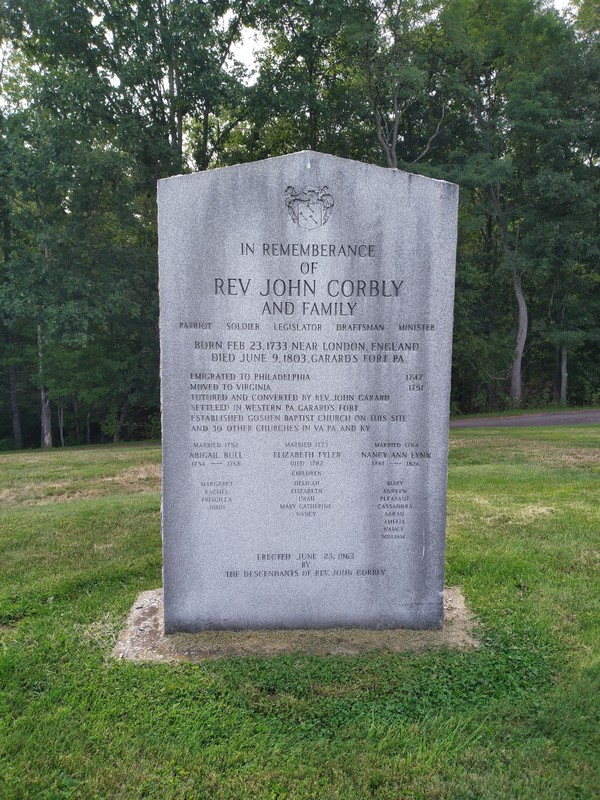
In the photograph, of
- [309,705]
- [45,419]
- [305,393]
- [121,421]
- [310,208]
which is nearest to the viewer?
[309,705]

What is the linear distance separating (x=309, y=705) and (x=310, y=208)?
305 centimetres

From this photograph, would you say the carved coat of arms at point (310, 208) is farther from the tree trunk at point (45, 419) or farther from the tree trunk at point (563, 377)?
the tree trunk at point (563, 377)

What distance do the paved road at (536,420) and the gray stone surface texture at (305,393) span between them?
51.7 feet

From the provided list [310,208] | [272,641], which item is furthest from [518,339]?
[272,641]

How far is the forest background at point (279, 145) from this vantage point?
17.8 m

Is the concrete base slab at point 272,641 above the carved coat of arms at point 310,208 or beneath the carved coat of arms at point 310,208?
beneath

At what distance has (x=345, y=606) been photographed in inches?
166

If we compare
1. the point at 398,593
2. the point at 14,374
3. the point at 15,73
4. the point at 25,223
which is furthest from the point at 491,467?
the point at 15,73

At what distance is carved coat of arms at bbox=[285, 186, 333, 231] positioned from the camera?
395 cm

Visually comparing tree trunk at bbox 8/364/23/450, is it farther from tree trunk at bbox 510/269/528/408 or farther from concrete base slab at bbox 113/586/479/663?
concrete base slab at bbox 113/586/479/663

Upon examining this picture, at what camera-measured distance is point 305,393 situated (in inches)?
160

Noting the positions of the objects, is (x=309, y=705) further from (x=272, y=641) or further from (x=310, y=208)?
(x=310, y=208)

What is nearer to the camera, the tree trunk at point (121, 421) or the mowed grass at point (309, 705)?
the mowed grass at point (309, 705)

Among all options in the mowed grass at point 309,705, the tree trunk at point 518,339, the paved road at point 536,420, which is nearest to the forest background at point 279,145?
the tree trunk at point 518,339
